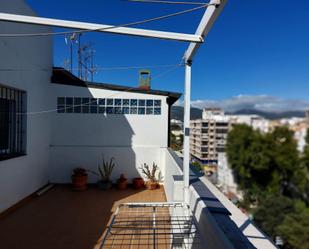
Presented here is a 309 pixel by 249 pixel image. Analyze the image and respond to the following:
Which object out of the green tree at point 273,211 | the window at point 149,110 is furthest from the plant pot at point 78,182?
the green tree at point 273,211

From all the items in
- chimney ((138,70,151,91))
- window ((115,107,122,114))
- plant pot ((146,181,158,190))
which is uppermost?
chimney ((138,70,151,91))

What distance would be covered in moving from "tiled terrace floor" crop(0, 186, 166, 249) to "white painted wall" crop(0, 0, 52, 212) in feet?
1.38

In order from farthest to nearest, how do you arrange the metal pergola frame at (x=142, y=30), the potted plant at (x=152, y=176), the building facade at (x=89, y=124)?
1. the potted plant at (x=152, y=176)
2. the building facade at (x=89, y=124)
3. the metal pergola frame at (x=142, y=30)

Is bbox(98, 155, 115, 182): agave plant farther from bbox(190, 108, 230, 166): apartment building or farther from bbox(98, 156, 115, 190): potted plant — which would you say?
bbox(190, 108, 230, 166): apartment building

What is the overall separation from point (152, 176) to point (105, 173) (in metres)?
1.20

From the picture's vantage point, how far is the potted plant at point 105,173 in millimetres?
5945

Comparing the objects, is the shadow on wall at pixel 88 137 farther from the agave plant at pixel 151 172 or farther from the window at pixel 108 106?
the agave plant at pixel 151 172

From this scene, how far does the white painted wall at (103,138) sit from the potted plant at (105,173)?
0.46 feet

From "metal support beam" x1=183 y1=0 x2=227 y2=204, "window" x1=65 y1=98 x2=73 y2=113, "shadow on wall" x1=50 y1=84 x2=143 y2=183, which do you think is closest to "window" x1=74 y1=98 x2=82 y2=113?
"shadow on wall" x1=50 y1=84 x2=143 y2=183

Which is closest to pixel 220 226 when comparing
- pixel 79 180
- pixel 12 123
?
pixel 12 123

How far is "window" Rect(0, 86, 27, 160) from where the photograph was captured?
4.41 metres

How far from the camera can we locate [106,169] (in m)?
6.09

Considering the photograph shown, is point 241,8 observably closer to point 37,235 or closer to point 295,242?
point 37,235

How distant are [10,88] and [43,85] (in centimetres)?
141
